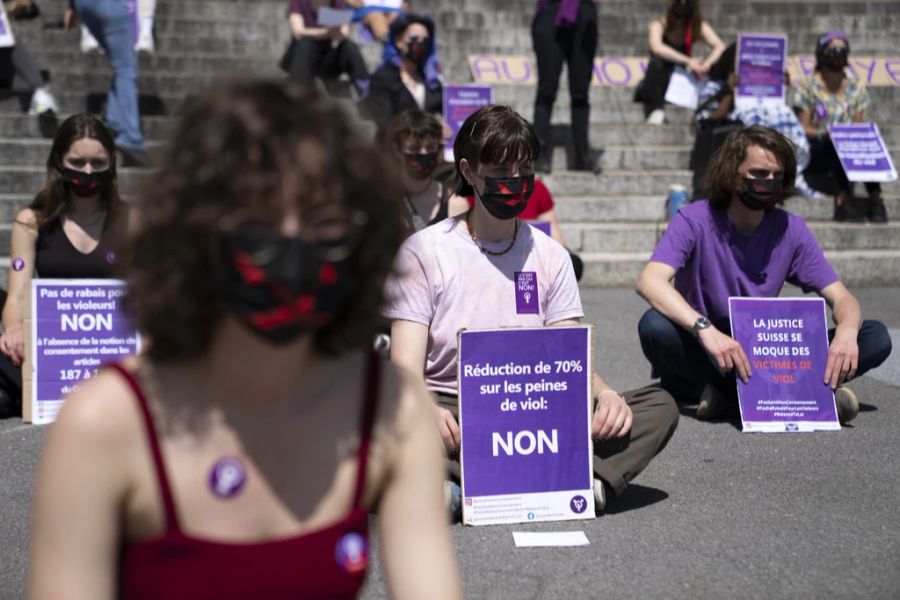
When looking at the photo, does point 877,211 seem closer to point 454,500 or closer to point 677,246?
point 677,246

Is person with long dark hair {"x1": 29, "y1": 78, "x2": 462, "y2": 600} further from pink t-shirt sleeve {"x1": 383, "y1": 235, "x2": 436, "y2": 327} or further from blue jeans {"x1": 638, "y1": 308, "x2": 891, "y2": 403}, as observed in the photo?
blue jeans {"x1": 638, "y1": 308, "x2": 891, "y2": 403}

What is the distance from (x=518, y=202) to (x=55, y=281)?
8.80ft

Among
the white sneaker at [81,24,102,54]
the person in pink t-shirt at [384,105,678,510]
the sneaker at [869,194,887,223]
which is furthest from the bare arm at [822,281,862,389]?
the white sneaker at [81,24,102,54]

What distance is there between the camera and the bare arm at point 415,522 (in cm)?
183

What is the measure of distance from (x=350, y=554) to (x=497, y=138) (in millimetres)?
2967

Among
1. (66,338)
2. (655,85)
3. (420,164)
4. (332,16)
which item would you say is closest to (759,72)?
(655,85)

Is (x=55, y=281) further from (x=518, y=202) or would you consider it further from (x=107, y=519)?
(x=107, y=519)

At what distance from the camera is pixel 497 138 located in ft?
15.1

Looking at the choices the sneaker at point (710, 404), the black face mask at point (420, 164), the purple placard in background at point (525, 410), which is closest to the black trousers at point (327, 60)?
the black face mask at point (420, 164)

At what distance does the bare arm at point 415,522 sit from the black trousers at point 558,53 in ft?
30.6

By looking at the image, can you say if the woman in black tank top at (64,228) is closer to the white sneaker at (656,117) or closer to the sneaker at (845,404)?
the sneaker at (845,404)

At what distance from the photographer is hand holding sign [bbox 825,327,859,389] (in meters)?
5.92

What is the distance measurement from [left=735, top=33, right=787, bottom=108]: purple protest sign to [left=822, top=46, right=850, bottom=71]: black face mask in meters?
0.37

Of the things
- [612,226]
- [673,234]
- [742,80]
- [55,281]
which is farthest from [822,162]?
[55,281]
